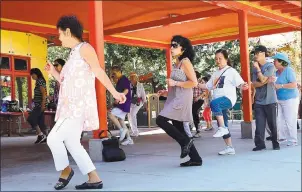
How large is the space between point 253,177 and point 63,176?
6.92ft

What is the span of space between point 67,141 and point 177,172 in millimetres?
1635

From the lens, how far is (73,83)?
4430 millimetres

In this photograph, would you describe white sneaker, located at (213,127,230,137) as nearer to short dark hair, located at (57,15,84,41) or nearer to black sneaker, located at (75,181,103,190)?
black sneaker, located at (75,181,103,190)

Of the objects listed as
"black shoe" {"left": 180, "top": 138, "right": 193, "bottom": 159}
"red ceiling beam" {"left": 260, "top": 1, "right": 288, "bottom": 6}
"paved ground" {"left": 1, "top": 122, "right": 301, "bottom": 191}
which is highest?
"red ceiling beam" {"left": 260, "top": 1, "right": 288, "bottom": 6}

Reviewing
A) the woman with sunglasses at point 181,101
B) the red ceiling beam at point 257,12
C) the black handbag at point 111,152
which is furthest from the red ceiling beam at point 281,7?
the black handbag at point 111,152

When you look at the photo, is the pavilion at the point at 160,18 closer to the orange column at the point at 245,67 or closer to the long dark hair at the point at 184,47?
the orange column at the point at 245,67

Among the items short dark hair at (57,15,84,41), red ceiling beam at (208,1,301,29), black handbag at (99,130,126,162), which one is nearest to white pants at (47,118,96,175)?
short dark hair at (57,15,84,41)

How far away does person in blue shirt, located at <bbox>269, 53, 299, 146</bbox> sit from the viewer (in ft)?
25.6

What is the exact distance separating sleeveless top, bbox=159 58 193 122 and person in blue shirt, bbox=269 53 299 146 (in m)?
2.66

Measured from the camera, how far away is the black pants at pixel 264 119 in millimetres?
7211

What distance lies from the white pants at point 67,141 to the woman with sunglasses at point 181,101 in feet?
4.66

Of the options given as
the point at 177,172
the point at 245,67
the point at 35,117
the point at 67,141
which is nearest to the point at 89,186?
the point at 67,141

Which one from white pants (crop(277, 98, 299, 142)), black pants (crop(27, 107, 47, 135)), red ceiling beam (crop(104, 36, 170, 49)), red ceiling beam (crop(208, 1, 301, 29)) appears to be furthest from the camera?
red ceiling beam (crop(104, 36, 170, 49))

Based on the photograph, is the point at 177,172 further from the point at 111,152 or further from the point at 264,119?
the point at 264,119
